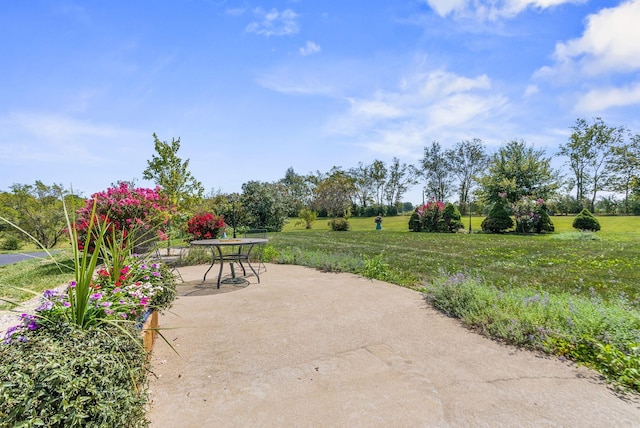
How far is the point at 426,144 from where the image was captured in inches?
1467

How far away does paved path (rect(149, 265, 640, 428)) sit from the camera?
5.48 ft

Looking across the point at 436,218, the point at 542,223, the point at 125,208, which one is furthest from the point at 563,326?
the point at 542,223

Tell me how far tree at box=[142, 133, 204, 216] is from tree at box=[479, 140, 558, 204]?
15.8 m

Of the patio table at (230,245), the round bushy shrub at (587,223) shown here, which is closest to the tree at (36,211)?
the patio table at (230,245)

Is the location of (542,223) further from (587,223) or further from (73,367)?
(73,367)

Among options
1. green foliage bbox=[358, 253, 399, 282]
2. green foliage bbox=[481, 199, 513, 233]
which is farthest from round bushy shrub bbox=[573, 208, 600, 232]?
green foliage bbox=[358, 253, 399, 282]

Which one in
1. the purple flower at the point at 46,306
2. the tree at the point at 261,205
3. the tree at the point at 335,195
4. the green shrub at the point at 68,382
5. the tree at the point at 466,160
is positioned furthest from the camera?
the tree at the point at 335,195

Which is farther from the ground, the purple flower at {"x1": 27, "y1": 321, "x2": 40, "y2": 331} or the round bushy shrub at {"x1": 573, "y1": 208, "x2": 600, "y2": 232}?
the purple flower at {"x1": 27, "y1": 321, "x2": 40, "y2": 331}

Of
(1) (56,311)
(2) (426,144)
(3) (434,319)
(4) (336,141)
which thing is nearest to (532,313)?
(3) (434,319)

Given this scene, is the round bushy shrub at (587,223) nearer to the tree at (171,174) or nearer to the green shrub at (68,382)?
the tree at (171,174)

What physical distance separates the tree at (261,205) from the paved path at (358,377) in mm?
15316

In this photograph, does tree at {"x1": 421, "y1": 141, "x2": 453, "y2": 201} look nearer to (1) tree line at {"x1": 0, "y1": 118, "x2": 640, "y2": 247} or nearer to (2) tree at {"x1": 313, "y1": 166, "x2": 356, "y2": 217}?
(1) tree line at {"x1": 0, "y1": 118, "x2": 640, "y2": 247}

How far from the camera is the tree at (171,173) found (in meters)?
8.12

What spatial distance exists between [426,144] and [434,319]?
37338mm
